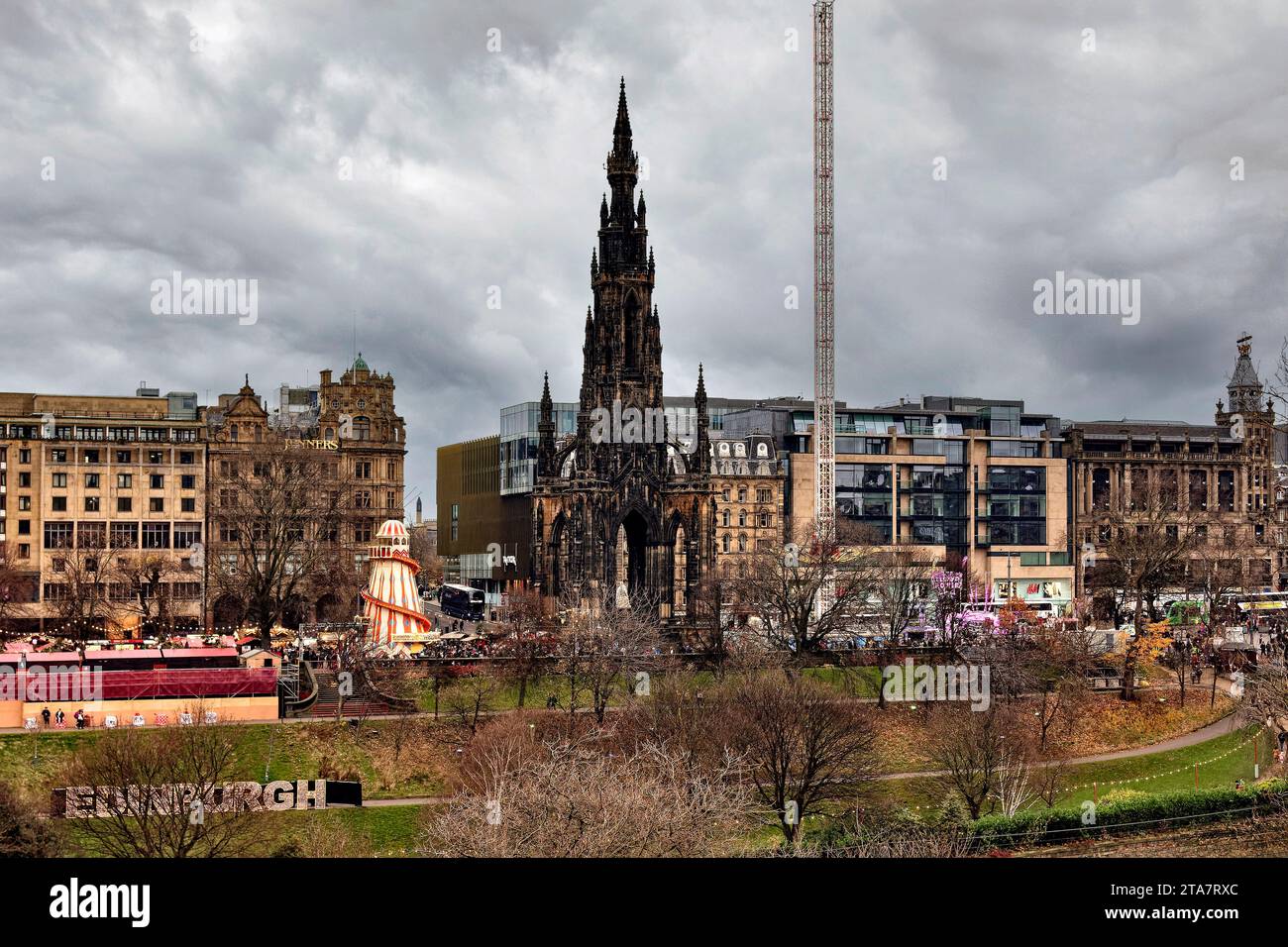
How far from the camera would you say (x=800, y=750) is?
57.3m

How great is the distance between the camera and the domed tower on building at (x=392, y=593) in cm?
7594

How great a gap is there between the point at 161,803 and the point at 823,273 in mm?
93732

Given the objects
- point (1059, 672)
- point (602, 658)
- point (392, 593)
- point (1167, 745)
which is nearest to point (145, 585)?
point (392, 593)

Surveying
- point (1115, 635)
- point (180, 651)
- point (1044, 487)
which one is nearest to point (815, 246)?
point (1044, 487)

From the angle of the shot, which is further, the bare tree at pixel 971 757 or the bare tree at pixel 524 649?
the bare tree at pixel 524 649

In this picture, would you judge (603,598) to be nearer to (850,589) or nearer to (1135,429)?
(850,589)

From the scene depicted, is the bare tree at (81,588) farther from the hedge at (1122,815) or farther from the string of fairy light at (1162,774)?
the string of fairy light at (1162,774)

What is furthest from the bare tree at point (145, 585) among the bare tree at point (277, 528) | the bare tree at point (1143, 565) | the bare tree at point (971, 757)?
the bare tree at point (1143, 565)

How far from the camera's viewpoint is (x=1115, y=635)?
3588 inches

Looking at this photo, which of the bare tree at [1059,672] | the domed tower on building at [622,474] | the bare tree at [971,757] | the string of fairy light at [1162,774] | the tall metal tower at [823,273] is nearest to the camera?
the bare tree at [971,757]

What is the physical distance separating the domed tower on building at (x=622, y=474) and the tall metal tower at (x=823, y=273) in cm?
2054

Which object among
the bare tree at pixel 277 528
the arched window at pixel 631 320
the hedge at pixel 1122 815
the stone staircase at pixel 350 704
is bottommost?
the hedge at pixel 1122 815

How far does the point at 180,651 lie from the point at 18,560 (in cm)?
4311

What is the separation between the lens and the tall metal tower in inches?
4796
